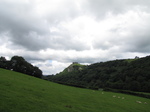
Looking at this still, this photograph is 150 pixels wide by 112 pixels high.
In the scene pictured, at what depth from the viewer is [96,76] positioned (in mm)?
181875

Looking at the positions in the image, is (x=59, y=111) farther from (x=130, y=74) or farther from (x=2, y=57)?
(x=130, y=74)

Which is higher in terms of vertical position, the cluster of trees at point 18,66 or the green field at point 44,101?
the cluster of trees at point 18,66

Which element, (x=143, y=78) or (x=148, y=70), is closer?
(x=143, y=78)

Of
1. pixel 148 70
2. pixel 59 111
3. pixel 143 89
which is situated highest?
pixel 148 70

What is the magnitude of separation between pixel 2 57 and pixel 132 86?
108 m

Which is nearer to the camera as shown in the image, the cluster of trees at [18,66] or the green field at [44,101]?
the green field at [44,101]

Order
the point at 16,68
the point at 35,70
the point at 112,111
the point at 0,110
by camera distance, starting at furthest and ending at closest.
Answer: the point at 35,70 → the point at 16,68 → the point at 112,111 → the point at 0,110

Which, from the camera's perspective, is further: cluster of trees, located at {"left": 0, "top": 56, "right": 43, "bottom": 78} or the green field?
cluster of trees, located at {"left": 0, "top": 56, "right": 43, "bottom": 78}

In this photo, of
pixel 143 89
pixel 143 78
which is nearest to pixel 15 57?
pixel 143 89

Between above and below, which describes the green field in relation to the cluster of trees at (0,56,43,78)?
below

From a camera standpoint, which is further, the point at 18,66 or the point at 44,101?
the point at 18,66

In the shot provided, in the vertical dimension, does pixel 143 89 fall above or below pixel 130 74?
below

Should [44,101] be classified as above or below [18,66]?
below

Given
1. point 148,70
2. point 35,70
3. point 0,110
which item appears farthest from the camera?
point 148,70
